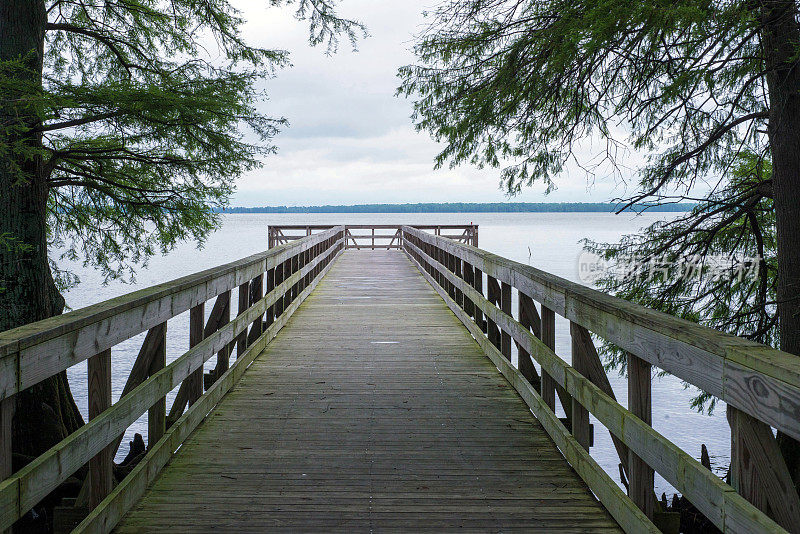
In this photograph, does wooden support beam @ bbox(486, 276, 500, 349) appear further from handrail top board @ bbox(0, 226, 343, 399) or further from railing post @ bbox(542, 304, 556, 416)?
handrail top board @ bbox(0, 226, 343, 399)

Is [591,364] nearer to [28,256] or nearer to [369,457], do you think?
[369,457]

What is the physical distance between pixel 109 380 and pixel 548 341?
2510mm

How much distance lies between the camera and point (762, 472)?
1800 millimetres

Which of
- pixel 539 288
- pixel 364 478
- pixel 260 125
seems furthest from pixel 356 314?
pixel 364 478

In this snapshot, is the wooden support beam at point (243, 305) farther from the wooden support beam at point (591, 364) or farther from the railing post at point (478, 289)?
the wooden support beam at point (591, 364)

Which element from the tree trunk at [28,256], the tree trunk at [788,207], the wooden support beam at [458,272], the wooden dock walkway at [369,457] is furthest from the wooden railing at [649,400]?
the tree trunk at [28,256]

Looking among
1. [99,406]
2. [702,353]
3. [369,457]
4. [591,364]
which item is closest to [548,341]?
[591,364]

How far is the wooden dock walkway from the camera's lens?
291 cm

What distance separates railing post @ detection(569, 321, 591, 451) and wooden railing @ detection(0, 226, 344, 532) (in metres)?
2.10

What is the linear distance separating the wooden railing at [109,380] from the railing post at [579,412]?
6.88 feet

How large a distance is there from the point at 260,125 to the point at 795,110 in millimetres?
5629

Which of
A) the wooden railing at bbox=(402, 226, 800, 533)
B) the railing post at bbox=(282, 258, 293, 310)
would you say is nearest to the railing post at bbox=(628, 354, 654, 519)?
the wooden railing at bbox=(402, 226, 800, 533)

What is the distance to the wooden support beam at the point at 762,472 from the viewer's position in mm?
1735

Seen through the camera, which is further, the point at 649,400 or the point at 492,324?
the point at 492,324
